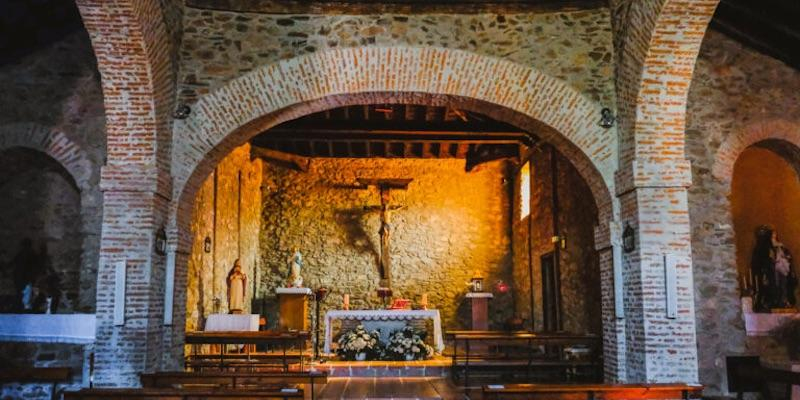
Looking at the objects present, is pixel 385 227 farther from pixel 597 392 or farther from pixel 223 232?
pixel 597 392

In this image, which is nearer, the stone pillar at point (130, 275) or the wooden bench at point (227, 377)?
the wooden bench at point (227, 377)

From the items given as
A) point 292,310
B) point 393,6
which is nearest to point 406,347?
point 292,310

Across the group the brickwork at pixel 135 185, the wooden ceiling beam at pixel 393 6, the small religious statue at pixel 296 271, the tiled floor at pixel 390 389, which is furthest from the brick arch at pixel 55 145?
the small religious statue at pixel 296 271

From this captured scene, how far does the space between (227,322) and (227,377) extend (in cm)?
504

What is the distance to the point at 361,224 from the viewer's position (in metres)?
16.9

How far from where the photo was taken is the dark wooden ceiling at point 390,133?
13.0 meters

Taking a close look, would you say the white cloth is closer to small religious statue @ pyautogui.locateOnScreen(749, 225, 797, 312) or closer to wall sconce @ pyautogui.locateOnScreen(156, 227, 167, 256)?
wall sconce @ pyautogui.locateOnScreen(156, 227, 167, 256)

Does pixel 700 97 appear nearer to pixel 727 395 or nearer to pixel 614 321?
pixel 614 321

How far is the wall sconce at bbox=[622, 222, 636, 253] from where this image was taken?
8.43 m

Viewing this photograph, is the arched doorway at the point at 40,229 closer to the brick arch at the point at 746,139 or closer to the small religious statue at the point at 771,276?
the brick arch at the point at 746,139

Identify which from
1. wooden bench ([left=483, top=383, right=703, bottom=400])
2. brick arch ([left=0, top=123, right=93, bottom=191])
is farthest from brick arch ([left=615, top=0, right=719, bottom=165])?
brick arch ([left=0, top=123, right=93, bottom=191])

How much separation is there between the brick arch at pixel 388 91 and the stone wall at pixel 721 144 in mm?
1337

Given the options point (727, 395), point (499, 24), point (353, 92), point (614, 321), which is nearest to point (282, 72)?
point (353, 92)

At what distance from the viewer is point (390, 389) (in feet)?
31.9
